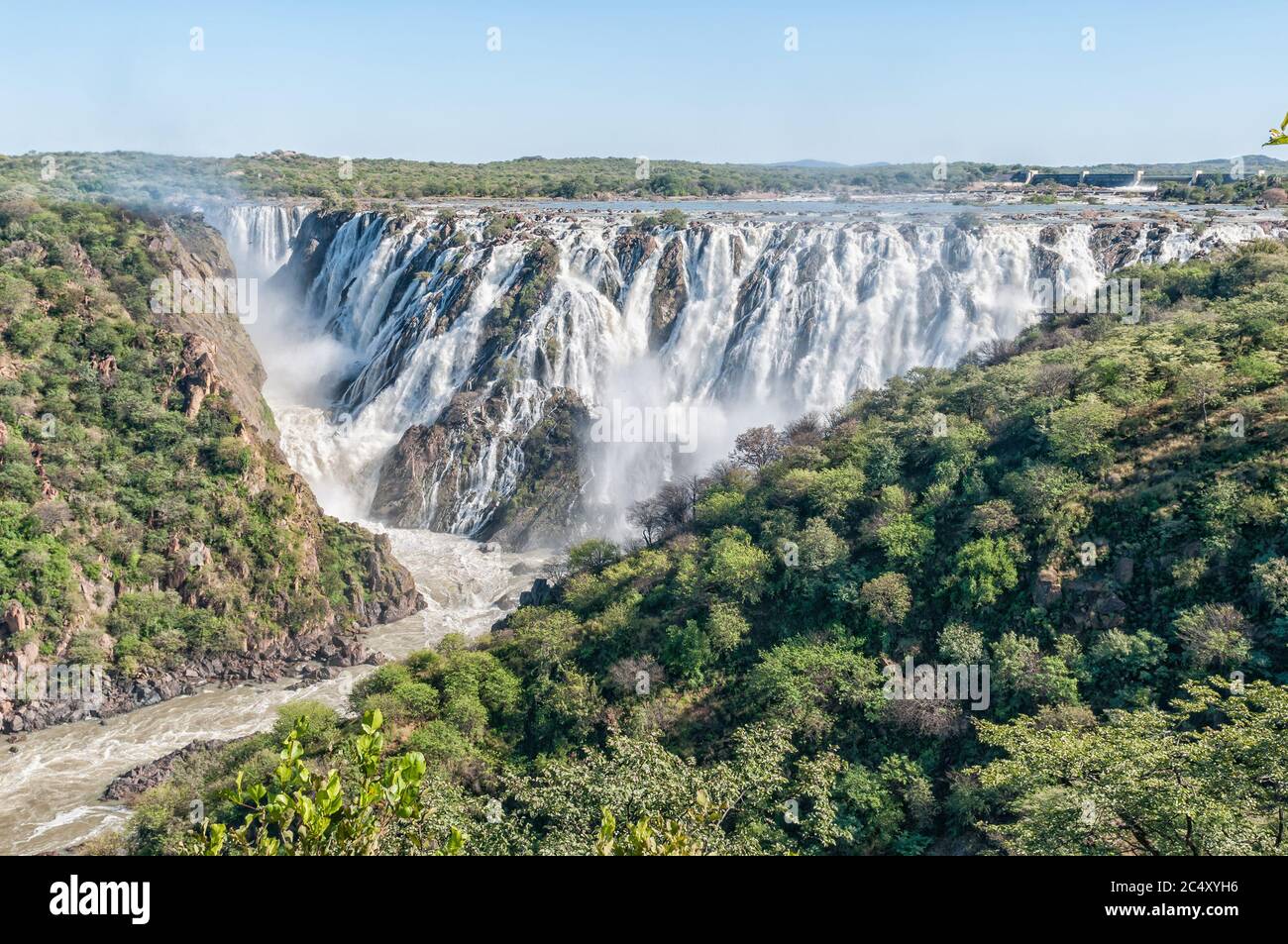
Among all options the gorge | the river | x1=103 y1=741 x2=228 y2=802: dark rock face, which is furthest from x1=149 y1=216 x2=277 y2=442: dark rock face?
x1=103 y1=741 x2=228 y2=802: dark rock face

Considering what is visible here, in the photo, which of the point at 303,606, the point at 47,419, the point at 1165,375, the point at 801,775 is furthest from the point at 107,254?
the point at 1165,375

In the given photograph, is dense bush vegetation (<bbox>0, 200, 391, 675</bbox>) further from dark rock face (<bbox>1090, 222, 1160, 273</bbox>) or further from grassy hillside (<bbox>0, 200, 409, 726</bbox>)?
dark rock face (<bbox>1090, 222, 1160, 273</bbox>)

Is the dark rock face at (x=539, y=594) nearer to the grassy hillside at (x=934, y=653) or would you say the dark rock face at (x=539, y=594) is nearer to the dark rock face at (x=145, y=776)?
the grassy hillside at (x=934, y=653)

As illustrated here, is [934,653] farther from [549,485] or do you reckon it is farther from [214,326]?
[214,326]

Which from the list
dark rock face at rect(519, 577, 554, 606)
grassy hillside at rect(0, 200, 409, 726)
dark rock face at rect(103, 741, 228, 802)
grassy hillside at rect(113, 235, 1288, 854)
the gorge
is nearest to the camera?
grassy hillside at rect(113, 235, 1288, 854)

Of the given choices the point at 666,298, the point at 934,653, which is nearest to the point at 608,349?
the point at 666,298

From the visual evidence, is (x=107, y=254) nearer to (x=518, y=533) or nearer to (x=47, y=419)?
(x=47, y=419)
